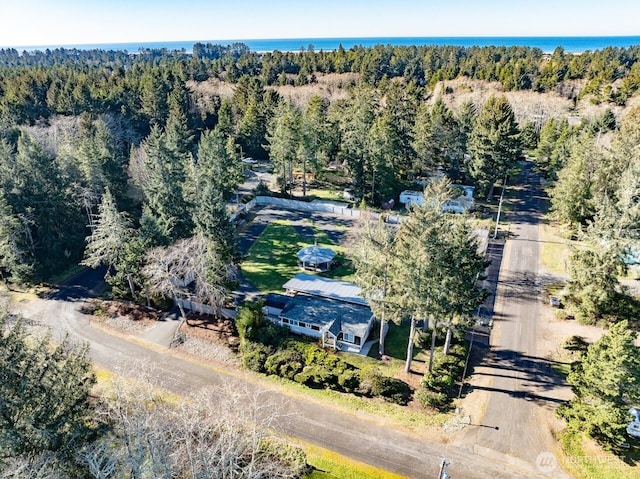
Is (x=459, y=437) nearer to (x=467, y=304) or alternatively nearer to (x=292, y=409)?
(x=467, y=304)

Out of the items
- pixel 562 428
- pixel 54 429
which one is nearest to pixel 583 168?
pixel 562 428

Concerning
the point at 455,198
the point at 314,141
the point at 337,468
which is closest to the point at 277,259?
the point at 314,141

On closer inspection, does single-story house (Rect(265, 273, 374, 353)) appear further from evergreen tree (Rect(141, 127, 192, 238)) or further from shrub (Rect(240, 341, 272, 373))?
evergreen tree (Rect(141, 127, 192, 238))

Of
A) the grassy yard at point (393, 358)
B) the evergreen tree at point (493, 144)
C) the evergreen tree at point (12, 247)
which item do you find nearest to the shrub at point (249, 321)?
the grassy yard at point (393, 358)

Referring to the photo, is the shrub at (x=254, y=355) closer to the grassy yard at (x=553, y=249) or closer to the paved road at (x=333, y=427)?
the paved road at (x=333, y=427)

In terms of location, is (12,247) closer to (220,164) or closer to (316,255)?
(220,164)
